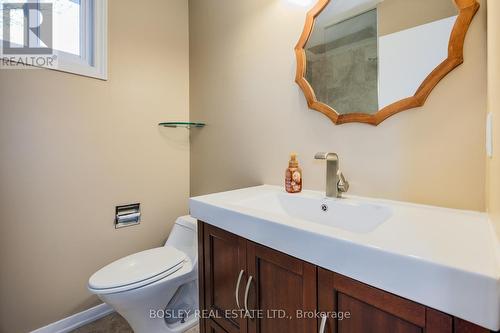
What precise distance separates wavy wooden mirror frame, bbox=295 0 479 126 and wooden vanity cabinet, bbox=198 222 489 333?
0.67m

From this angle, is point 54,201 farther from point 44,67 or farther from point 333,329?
point 333,329

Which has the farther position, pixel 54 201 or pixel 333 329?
→ pixel 54 201

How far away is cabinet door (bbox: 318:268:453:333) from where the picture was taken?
1.45ft

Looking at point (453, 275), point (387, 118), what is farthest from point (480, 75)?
point (453, 275)

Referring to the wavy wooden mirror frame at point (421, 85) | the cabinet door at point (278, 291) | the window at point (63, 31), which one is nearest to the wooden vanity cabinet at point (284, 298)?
the cabinet door at point (278, 291)

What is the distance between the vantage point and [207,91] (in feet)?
5.82

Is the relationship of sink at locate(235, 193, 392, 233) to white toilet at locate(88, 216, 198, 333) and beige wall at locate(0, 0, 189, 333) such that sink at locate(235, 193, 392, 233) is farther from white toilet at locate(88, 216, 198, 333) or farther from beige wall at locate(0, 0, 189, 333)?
beige wall at locate(0, 0, 189, 333)

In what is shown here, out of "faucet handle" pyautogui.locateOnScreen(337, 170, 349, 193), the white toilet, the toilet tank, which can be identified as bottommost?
the white toilet

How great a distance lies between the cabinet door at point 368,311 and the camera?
1.45 ft

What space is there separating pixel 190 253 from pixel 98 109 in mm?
A: 1087
